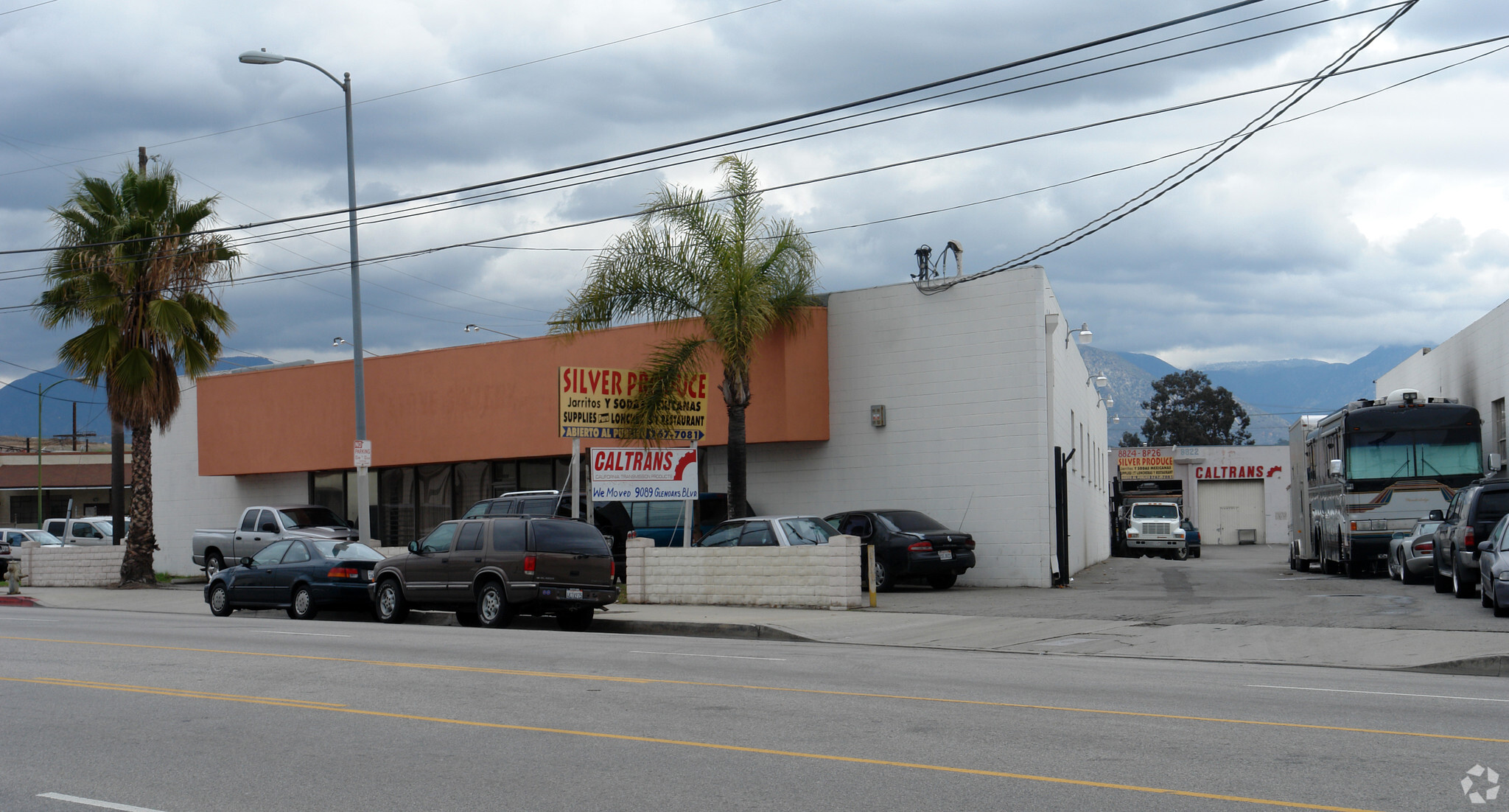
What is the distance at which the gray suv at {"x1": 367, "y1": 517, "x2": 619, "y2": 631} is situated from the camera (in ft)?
60.1

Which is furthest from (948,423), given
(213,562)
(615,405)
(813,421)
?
(213,562)

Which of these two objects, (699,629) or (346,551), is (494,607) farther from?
(346,551)

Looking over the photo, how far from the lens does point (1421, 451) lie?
79.5ft

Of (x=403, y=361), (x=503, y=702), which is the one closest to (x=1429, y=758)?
(x=503, y=702)

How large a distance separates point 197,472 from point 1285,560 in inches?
1351

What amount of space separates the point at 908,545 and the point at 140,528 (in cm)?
1911

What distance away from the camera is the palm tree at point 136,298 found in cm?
2927

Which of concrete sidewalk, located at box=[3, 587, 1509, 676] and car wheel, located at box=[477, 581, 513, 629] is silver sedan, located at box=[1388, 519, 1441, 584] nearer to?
concrete sidewalk, located at box=[3, 587, 1509, 676]

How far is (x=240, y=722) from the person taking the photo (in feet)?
30.7

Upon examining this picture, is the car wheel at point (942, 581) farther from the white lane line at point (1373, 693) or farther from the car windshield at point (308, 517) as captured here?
the car windshield at point (308, 517)

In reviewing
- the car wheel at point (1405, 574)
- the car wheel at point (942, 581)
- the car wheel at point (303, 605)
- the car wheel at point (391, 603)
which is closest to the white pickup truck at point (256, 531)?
the car wheel at point (303, 605)

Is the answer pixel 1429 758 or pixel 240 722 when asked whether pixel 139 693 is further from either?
pixel 1429 758

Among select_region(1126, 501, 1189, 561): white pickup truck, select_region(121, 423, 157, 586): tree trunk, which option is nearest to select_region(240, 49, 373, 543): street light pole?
select_region(121, 423, 157, 586): tree trunk

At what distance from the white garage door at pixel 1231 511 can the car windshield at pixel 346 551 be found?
2244 inches
